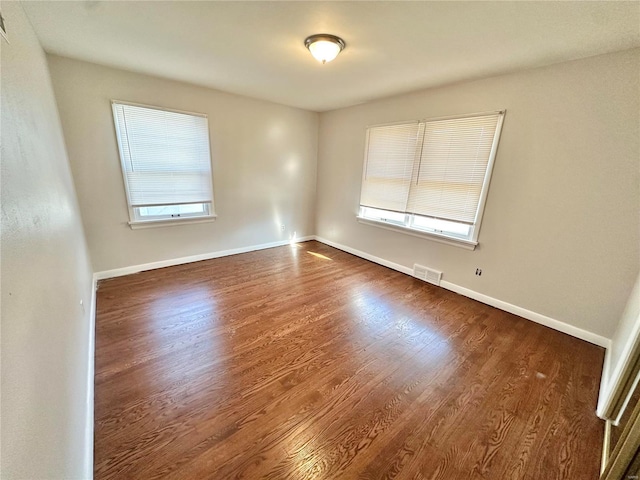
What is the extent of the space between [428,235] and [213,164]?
315 centimetres

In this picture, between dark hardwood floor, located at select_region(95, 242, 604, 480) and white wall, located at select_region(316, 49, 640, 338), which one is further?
white wall, located at select_region(316, 49, 640, 338)

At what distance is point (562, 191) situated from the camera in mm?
2301

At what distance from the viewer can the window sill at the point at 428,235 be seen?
9.79 feet

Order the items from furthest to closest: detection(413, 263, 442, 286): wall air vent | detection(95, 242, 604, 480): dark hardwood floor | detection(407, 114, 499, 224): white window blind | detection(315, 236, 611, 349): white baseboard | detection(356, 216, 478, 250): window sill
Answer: detection(413, 263, 442, 286): wall air vent → detection(356, 216, 478, 250): window sill → detection(407, 114, 499, 224): white window blind → detection(315, 236, 611, 349): white baseboard → detection(95, 242, 604, 480): dark hardwood floor

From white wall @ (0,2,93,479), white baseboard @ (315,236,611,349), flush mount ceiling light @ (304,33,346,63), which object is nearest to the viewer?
white wall @ (0,2,93,479)

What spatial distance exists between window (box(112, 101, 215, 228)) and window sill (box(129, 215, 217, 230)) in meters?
0.01

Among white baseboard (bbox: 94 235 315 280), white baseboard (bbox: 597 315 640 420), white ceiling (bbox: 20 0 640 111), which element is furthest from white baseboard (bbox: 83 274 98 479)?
white baseboard (bbox: 597 315 640 420)

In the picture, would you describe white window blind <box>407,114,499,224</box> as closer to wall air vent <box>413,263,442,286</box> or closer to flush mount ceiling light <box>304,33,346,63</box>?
wall air vent <box>413,263,442,286</box>

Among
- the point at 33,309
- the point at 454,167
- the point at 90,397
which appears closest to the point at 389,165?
the point at 454,167

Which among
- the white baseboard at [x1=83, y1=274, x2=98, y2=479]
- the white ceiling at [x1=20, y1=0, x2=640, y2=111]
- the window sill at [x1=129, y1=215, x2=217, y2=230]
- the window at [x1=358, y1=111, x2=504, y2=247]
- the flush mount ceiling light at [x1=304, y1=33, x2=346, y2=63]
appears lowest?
the white baseboard at [x1=83, y1=274, x2=98, y2=479]

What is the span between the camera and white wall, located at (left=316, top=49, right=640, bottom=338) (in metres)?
2.03

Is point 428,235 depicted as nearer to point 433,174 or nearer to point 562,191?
point 433,174

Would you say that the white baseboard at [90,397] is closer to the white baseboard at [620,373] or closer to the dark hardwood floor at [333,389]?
the dark hardwood floor at [333,389]

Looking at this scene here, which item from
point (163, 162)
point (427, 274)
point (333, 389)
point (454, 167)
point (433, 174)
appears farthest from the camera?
point (427, 274)
